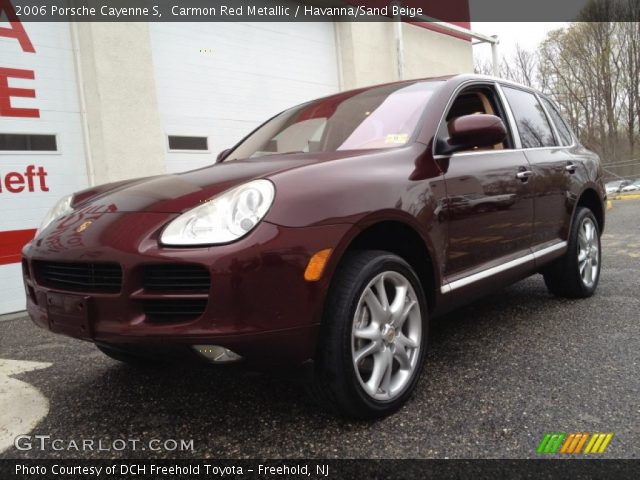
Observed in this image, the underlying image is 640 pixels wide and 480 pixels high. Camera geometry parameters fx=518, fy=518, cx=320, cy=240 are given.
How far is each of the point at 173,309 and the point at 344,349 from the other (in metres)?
0.63

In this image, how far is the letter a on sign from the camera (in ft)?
17.4

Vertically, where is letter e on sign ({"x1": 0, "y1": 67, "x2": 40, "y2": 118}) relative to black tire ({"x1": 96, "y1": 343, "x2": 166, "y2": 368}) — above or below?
above

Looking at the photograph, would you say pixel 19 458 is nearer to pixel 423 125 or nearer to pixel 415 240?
pixel 415 240

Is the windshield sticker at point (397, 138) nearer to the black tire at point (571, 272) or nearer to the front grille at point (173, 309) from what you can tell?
the front grille at point (173, 309)

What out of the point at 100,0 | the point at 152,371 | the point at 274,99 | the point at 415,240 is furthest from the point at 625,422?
the point at 274,99

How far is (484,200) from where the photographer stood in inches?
107

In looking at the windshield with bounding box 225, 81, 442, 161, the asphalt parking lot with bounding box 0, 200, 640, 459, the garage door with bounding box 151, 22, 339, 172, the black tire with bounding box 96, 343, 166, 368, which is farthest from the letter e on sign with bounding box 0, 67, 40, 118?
the black tire with bounding box 96, 343, 166, 368

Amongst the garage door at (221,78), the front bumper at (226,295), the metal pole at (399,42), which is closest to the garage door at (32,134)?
the garage door at (221,78)

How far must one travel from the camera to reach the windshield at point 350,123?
258cm

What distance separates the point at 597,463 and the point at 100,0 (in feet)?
21.5

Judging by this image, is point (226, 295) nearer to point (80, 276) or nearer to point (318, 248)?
point (318, 248)

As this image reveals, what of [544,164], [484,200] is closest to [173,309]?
[484,200]

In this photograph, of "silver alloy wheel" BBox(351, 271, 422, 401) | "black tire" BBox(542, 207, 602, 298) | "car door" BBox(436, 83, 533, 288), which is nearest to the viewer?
"silver alloy wheel" BBox(351, 271, 422, 401)
